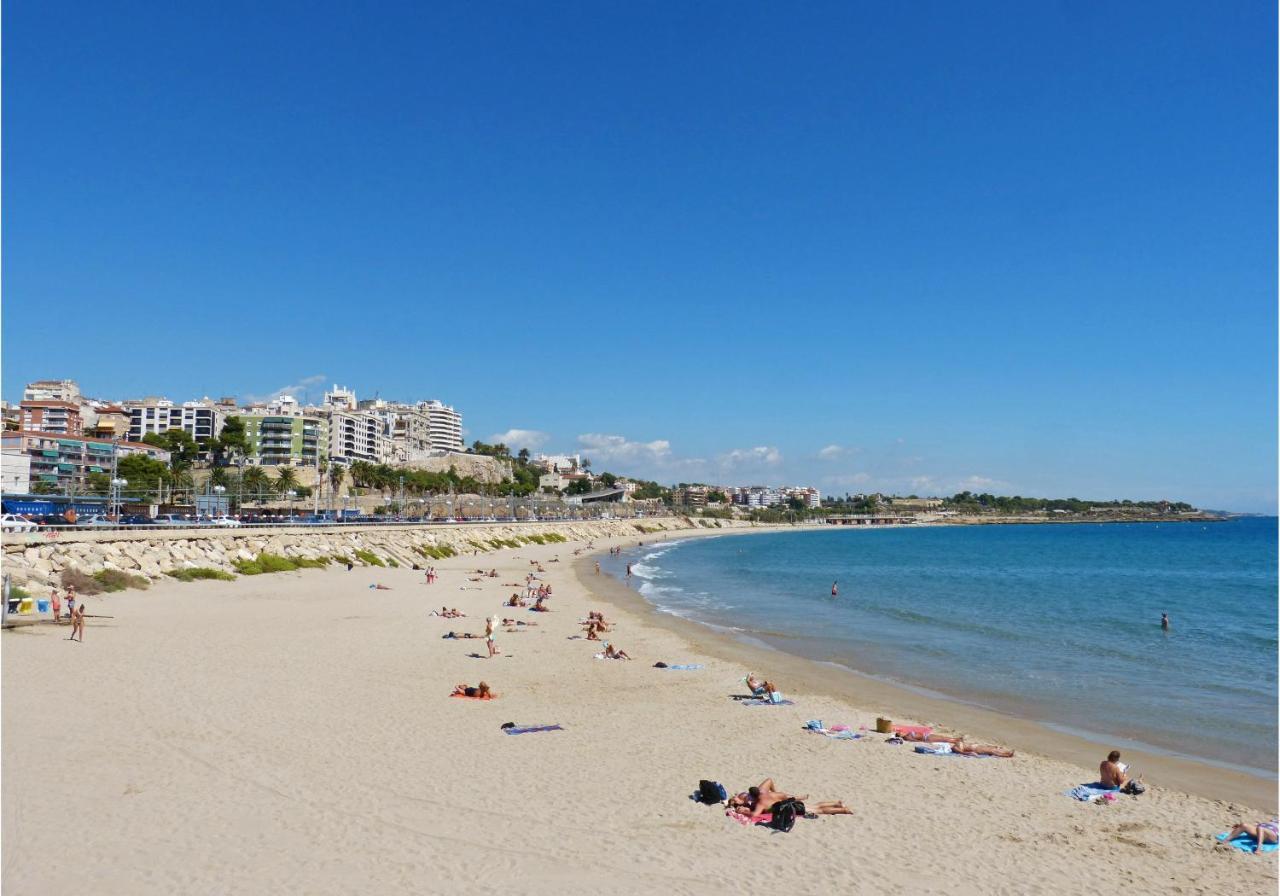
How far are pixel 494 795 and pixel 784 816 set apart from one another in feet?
11.5

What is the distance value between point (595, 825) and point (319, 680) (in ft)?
31.5

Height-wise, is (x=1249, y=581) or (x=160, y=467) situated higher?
(x=160, y=467)

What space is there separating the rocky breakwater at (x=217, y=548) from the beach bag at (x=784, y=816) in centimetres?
2443

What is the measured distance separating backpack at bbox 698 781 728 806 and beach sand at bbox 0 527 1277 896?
27cm

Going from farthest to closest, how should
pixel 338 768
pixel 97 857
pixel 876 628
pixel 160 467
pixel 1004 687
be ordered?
pixel 160 467 < pixel 876 628 < pixel 1004 687 < pixel 338 768 < pixel 97 857

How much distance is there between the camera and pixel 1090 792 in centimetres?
1127

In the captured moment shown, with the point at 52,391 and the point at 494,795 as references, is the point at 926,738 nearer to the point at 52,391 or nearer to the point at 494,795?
the point at 494,795

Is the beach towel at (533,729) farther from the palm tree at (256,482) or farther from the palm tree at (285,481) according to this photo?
the palm tree at (285,481)

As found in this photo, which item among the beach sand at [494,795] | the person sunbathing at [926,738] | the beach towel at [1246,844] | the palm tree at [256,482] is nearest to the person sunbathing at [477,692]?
the beach sand at [494,795]

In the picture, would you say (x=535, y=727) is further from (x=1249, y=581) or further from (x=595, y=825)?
(x=1249, y=581)

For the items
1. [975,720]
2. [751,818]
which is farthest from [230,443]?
[751,818]

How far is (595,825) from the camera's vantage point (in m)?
9.48

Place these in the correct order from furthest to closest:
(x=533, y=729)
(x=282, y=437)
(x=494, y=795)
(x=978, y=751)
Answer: (x=282, y=437)
(x=533, y=729)
(x=978, y=751)
(x=494, y=795)

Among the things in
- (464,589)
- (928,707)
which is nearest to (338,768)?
(928,707)
